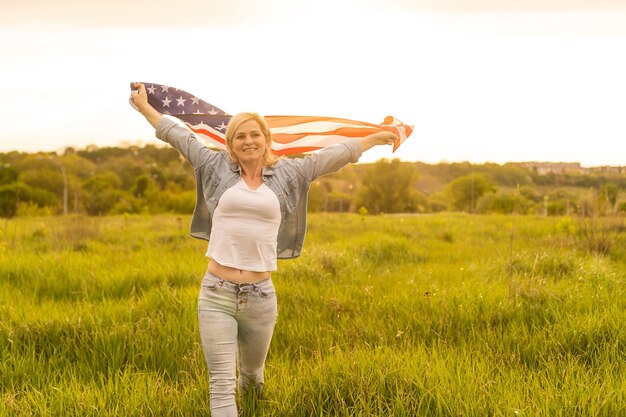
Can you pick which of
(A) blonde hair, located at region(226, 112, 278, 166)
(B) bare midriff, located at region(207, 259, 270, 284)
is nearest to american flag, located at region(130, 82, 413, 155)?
(A) blonde hair, located at region(226, 112, 278, 166)

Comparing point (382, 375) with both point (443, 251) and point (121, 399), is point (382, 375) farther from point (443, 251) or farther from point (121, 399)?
point (443, 251)

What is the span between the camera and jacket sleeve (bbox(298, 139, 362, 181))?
3531mm

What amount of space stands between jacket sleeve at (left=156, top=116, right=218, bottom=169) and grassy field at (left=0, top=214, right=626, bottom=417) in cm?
156

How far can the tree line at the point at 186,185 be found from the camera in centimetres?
5616

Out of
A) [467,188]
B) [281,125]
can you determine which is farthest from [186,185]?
[281,125]

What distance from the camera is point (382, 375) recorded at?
136 inches

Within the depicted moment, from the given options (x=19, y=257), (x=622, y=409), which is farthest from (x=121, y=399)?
(x=19, y=257)

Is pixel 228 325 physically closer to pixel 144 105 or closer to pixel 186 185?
pixel 144 105

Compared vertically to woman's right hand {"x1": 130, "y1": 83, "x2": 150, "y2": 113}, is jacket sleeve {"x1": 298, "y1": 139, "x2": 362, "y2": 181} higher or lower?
lower

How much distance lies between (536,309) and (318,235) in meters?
8.12

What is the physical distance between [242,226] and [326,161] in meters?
0.74

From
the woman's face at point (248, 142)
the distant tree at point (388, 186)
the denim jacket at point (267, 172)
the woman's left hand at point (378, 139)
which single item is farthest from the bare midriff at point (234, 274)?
the distant tree at point (388, 186)

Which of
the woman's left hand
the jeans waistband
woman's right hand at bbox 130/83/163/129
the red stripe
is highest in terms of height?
woman's right hand at bbox 130/83/163/129

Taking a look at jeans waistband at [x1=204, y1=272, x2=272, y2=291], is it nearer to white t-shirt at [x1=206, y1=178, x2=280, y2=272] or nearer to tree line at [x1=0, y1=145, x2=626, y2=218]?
white t-shirt at [x1=206, y1=178, x2=280, y2=272]
